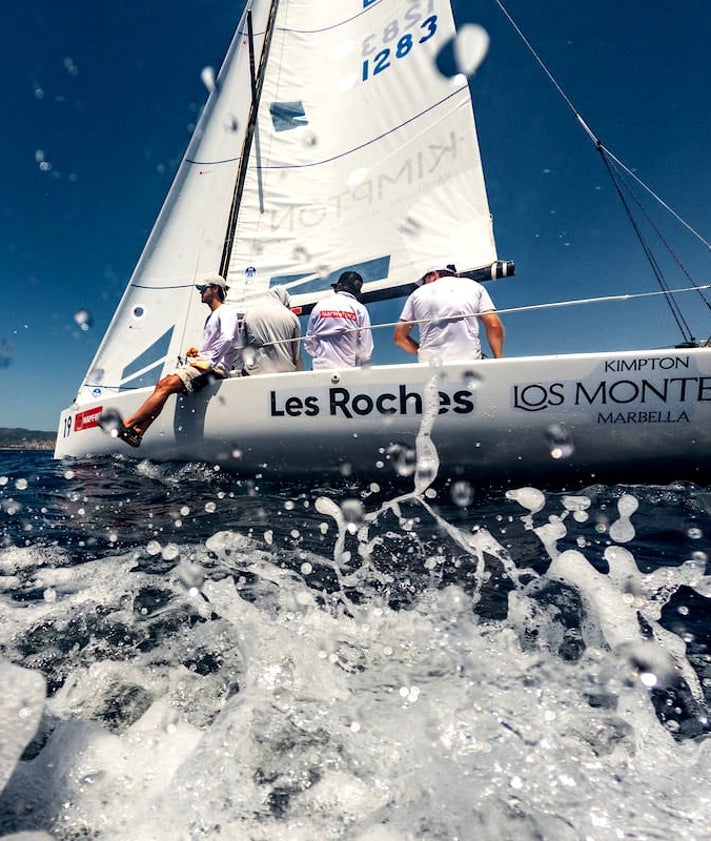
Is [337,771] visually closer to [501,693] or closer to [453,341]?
[501,693]

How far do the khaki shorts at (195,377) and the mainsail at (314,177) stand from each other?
2.55 meters

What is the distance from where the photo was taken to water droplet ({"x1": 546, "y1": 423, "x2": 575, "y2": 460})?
2.93m

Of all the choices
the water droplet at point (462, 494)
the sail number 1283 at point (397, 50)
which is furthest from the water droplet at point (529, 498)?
the sail number 1283 at point (397, 50)

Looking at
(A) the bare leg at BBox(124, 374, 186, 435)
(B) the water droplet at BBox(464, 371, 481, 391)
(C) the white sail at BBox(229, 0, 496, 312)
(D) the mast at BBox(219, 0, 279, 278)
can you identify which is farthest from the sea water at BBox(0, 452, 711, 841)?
(D) the mast at BBox(219, 0, 279, 278)

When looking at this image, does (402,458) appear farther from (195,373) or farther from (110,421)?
(110,421)

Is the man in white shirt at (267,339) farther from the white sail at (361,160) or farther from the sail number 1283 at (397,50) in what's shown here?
the sail number 1283 at (397,50)

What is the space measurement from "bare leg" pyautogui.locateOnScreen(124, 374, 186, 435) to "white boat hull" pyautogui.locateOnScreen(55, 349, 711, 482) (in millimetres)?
181

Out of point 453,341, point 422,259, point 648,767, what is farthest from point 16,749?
point 422,259

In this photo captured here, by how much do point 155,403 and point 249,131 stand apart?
472 cm

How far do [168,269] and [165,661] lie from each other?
6288mm

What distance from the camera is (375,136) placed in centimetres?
602

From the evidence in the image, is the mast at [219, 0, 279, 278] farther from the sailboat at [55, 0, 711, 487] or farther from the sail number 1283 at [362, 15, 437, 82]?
the sail number 1283 at [362, 15, 437, 82]

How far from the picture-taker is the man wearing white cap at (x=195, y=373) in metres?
3.66

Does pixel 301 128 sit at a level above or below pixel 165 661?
above
